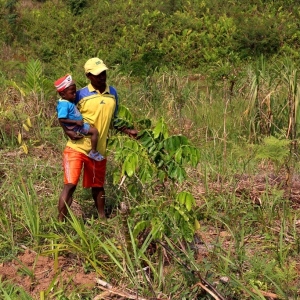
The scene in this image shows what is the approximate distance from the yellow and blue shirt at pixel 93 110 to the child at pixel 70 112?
65 mm

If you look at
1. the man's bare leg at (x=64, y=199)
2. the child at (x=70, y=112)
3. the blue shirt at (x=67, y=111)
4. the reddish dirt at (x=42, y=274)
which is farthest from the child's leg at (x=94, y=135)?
the reddish dirt at (x=42, y=274)

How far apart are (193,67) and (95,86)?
987cm

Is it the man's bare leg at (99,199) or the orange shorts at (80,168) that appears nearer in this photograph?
the orange shorts at (80,168)

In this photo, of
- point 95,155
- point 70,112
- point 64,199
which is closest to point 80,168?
point 95,155

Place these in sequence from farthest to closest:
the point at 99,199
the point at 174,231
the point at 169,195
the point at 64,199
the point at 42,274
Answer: the point at 99,199, the point at 64,199, the point at 169,195, the point at 42,274, the point at 174,231

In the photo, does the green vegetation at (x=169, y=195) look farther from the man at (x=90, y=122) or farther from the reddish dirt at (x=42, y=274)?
the man at (x=90, y=122)

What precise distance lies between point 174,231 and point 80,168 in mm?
976

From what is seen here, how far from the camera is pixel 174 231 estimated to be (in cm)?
303

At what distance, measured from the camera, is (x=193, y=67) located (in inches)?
523

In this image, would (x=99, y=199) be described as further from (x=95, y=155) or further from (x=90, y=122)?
(x=90, y=122)

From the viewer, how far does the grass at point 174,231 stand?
9.61 ft

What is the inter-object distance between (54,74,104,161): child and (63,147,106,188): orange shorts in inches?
5.9

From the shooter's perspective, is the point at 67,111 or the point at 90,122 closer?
the point at 67,111

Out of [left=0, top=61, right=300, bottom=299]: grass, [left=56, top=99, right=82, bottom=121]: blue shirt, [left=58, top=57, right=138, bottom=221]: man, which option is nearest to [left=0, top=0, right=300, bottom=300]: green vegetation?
[left=0, top=61, right=300, bottom=299]: grass
